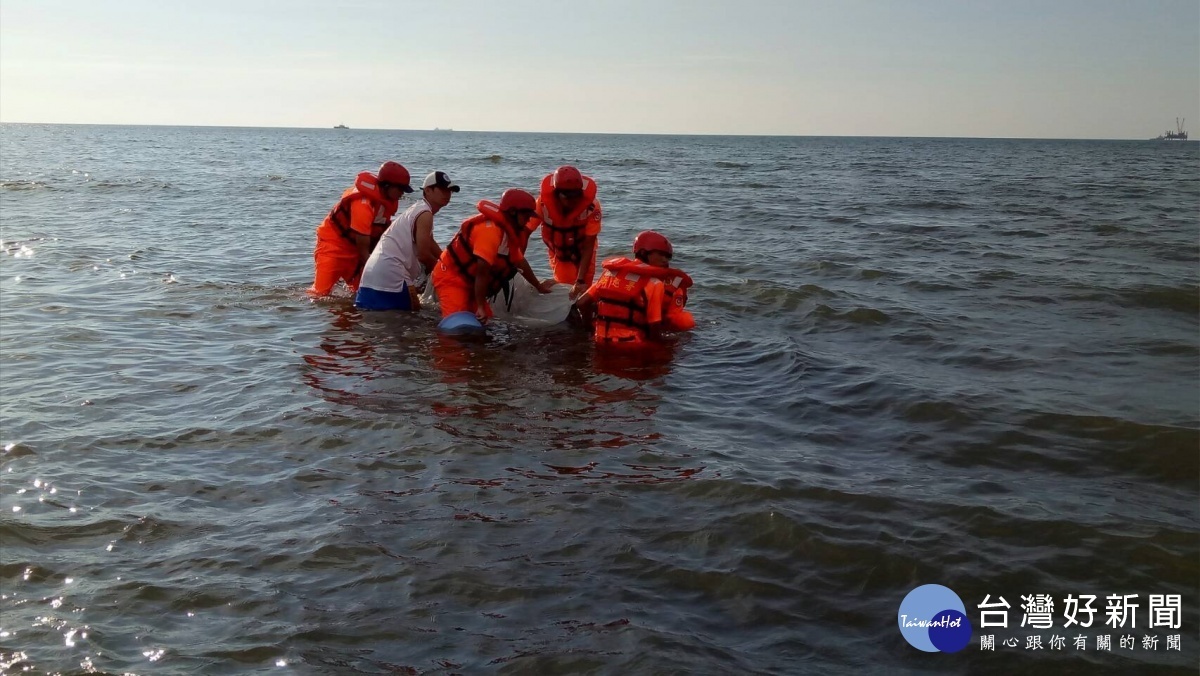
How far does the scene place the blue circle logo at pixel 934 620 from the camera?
13.3 feet

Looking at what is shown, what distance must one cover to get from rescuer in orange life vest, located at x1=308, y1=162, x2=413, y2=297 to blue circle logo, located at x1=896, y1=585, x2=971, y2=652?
7.44 m

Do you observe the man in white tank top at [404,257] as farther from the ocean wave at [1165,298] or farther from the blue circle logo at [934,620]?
the ocean wave at [1165,298]

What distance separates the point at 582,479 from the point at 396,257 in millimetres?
5087

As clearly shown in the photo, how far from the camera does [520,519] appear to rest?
5.13m

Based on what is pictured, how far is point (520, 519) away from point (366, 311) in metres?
5.88

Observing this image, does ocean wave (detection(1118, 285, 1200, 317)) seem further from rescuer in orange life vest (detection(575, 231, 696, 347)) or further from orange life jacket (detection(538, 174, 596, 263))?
orange life jacket (detection(538, 174, 596, 263))

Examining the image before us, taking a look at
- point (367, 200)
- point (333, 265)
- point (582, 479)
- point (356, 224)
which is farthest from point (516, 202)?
point (582, 479)

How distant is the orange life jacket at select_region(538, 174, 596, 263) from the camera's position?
1012 cm

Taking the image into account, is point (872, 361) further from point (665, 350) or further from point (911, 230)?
point (911, 230)

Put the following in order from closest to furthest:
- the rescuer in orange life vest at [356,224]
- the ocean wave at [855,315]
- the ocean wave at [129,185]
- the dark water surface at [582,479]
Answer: the dark water surface at [582,479] → the rescuer in orange life vest at [356,224] → the ocean wave at [855,315] → the ocean wave at [129,185]

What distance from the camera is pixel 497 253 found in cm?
915

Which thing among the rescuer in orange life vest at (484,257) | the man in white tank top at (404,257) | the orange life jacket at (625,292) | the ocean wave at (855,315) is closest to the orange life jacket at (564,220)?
the rescuer in orange life vest at (484,257)

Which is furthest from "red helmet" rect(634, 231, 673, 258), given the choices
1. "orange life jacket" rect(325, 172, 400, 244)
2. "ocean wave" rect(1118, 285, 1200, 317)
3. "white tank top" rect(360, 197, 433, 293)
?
"ocean wave" rect(1118, 285, 1200, 317)

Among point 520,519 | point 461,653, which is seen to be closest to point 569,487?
point 520,519
